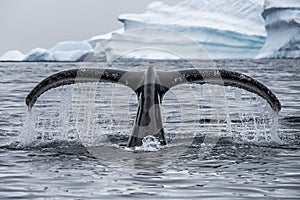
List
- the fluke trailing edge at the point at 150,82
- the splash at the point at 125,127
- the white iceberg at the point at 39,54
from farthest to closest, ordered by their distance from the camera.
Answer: the white iceberg at the point at 39,54, the splash at the point at 125,127, the fluke trailing edge at the point at 150,82

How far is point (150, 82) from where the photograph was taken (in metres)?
7.10

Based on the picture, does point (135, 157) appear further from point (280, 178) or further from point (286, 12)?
point (286, 12)

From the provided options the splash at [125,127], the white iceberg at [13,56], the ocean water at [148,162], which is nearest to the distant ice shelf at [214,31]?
the white iceberg at [13,56]

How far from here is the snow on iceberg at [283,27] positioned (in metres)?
49.7

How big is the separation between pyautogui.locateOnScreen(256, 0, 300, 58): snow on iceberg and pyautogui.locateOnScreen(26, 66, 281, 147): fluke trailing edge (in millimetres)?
42741

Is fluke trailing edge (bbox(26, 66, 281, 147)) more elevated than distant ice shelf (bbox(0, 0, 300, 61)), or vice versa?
distant ice shelf (bbox(0, 0, 300, 61))

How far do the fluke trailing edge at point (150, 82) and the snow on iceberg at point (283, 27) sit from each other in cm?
4274

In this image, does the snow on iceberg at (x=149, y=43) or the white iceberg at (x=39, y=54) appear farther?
the white iceberg at (x=39, y=54)

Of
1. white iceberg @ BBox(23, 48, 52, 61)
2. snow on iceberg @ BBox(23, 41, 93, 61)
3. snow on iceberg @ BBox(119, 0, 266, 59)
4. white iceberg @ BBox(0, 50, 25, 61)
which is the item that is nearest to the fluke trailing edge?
snow on iceberg @ BBox(119, 0, 266, 59)

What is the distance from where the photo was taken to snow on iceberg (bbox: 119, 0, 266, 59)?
183ft

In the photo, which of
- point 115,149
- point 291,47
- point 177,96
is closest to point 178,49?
point 291,47

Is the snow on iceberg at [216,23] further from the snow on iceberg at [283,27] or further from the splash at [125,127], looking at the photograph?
the splash at [125,127]

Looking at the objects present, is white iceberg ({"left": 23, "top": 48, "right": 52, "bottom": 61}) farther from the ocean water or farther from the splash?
the ocean water

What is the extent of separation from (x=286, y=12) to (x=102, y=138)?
143ft
